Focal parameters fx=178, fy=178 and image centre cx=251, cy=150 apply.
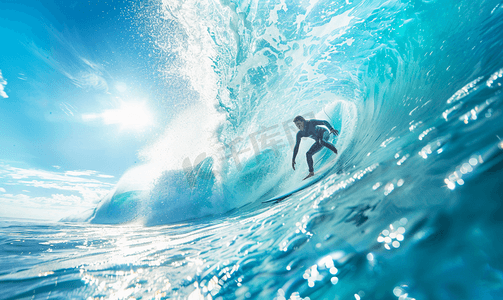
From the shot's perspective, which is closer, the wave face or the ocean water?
the ocean water

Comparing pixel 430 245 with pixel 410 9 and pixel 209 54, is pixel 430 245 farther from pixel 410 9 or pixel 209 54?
pixel 209 54

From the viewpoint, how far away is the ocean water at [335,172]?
1023 mm

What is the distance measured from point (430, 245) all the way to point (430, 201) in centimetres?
39

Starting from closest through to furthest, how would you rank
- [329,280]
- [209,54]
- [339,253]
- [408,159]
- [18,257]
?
1. [329,280]
2. [339,253]
3. [408,159]
4. [18,257]
5. [209,54]

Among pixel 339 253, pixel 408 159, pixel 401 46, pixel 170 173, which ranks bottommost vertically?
pixel 339 253

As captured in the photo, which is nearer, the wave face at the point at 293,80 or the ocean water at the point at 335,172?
the ocean water at the point at 335,172

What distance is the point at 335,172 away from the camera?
13.9 ft

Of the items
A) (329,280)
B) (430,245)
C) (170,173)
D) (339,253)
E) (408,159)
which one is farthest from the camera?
(170,173)

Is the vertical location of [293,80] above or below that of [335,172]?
above

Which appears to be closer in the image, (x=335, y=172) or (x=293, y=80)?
(x=335, y=172)

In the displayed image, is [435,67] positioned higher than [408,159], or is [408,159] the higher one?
[435,67]

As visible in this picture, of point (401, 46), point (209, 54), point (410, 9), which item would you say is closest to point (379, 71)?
point (401, 46)

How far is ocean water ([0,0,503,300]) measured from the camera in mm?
1023

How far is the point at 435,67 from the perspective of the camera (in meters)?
4.21
